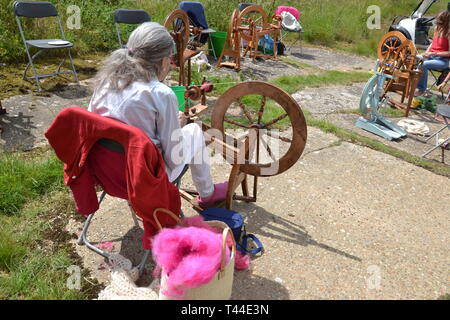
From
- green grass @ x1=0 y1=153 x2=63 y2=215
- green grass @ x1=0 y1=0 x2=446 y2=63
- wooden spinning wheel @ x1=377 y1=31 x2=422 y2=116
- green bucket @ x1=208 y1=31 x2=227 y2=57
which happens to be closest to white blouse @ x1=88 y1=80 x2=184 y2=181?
green grass @ x1=0 y1=153 x2=63 y2=215

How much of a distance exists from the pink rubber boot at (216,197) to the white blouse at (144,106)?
779 mm

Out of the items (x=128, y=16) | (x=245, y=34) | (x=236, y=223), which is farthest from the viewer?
(x=245, y=34)

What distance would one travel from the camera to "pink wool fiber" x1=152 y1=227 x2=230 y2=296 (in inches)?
64.4

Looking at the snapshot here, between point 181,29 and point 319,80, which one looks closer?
point 181,29

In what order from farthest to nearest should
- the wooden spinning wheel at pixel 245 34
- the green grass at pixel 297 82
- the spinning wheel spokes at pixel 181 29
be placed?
the wooden spinning wheel at pixel 245 34 < the green grass at pixel 297 82 < the spinning wheel spokes at pixel 181 29

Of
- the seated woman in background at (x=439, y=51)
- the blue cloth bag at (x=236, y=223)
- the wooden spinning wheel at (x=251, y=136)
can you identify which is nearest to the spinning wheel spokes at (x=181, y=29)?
the wooden spinning wheel at (x=251, y=136)

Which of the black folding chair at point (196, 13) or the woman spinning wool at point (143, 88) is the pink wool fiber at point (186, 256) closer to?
the woman spinning wool at point (143, 88)

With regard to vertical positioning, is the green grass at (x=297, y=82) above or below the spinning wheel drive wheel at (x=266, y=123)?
below

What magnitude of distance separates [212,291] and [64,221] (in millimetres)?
1465

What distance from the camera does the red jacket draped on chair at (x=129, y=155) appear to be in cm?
172

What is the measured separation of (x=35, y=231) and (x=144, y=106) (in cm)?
139

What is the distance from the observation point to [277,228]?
275 cm

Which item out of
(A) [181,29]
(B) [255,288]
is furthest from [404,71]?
(B) [255,288]

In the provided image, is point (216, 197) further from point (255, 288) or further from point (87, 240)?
point (87, 240)
